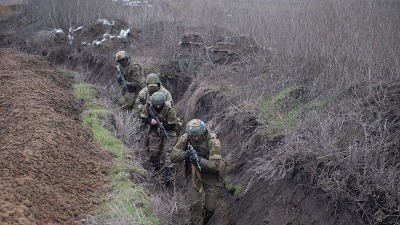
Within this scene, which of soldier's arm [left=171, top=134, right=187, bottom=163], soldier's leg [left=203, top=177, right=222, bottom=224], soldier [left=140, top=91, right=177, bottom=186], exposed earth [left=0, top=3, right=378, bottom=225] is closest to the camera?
exposed earth [left=0, top=3, right=378, bottom=225]

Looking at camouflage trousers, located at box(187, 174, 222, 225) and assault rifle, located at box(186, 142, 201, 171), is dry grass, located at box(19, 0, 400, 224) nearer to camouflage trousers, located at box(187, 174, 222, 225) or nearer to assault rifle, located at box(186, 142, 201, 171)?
camouflage trousers, located at box(187, 174, 222, 225)

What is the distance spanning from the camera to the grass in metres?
5.60

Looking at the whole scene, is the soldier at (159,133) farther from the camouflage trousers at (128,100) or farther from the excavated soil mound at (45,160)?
the camouflage trousers at (128,100)

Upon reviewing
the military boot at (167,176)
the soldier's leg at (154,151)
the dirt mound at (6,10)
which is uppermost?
the soldier's leg at (154,151)

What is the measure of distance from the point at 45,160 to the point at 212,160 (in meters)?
2.58

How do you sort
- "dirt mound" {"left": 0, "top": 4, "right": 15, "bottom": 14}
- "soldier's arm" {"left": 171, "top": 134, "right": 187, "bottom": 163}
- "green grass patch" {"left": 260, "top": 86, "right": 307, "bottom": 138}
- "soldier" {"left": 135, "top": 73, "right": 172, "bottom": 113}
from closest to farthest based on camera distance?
"soldier's arm" {"left": 171, "top": 134, "right": 187, "bottom": 163}, "green grass patch" {"left": 260, "top": 86, "right": 307, "bottom": 138}, "soldier" {"left": 135, "top": 73, "right": 172, "bottom": 113}, "dirt mound" {"left": 0, "top": 4, "right": 15, "bottom": 14}

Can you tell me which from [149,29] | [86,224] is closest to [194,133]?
[86,224]

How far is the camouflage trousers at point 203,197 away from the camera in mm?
7266

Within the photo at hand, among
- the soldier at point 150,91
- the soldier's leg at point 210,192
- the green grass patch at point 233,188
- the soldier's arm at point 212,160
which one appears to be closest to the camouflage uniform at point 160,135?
the soldier at point 150,91

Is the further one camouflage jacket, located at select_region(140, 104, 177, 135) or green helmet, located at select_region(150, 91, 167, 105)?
camouflage jacket, located at select_region(140, 104, 177, 135)

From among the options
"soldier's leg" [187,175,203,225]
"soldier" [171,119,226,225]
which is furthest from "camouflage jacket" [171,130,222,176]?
"soldier's leg" [187,175,203,225]

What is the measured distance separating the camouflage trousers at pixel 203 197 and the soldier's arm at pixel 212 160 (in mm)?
301

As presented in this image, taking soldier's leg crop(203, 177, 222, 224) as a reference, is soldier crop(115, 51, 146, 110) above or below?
below

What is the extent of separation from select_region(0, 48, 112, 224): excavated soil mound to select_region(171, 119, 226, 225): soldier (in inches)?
54.5
